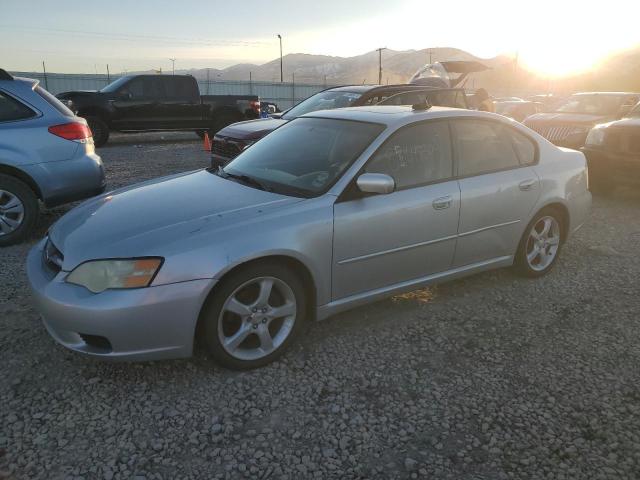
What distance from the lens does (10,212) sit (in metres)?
4.95

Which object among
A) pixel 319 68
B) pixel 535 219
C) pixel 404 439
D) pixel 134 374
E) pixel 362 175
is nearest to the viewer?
pixel 404 439

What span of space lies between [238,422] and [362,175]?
162 cm

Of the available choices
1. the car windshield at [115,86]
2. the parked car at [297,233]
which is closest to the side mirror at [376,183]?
the parked car at [297,233]

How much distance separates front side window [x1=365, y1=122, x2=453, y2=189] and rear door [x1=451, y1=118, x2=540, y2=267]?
0.42 ft

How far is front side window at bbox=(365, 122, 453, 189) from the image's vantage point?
134 inches

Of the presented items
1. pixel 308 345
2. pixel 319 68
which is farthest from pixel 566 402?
pixel 319 68

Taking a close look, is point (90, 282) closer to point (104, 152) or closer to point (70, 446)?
point (70, 446)

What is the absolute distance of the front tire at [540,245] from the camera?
4.26m

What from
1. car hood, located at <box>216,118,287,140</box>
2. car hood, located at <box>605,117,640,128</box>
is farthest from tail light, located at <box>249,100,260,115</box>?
car hood, located at <box>605,117,640,128</box>

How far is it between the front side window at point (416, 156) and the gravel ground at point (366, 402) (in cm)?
103

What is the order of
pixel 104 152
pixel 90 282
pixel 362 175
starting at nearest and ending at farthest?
pixel 90 282
pixel 362 175
pixel 104 152

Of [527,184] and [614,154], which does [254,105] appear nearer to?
[614,154]

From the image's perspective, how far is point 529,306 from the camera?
393 centimetres

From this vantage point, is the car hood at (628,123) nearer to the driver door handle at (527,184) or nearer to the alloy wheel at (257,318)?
the driver door handle at (527,184)
